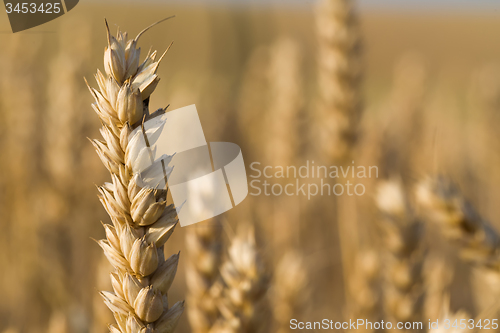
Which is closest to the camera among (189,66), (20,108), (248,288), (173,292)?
(248,288)

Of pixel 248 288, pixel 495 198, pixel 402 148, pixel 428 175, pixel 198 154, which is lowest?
pixel 495 198

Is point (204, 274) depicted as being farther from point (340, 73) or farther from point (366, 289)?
point (340, 73)

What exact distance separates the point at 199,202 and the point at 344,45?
1481 millimetres

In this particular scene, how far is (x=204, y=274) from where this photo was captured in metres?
0.97

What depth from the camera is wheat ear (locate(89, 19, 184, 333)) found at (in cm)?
45

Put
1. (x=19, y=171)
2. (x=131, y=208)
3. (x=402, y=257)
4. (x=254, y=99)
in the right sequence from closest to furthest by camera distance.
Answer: (x=131, y=208) < (x=402, y=257) < (x=19, y=171) < (x=254, y=99)

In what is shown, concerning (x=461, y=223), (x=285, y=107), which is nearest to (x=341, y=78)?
(x=285, y=107)

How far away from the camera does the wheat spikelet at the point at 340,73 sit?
6.80ft

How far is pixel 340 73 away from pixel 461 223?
1344 millimetres

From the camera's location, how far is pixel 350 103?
2.08m

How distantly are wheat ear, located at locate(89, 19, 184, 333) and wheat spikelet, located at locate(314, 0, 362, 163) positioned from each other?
1.73m

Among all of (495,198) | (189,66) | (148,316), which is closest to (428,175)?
(148,316)

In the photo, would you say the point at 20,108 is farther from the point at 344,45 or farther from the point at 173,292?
the point at 344,45

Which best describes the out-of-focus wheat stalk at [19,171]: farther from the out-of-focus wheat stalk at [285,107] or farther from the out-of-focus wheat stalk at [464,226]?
the out-of-focus wheat stalk at [464,226]
